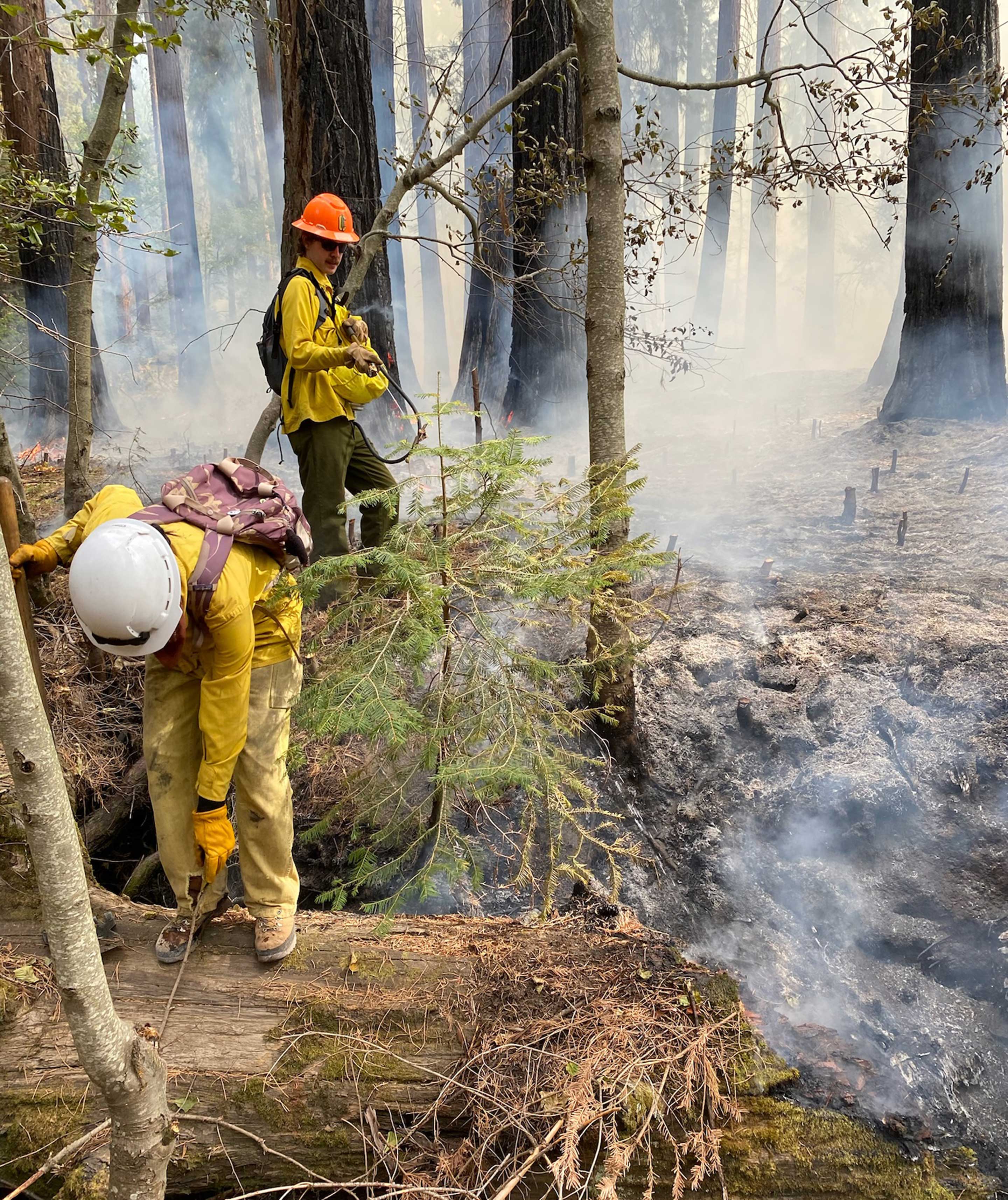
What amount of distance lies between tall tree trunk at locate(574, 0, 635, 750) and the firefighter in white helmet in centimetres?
145

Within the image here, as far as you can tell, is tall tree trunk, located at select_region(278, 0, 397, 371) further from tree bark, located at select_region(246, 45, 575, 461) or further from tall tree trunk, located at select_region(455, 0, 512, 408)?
tree bark, located at select_region(246, 45, 575, 461)

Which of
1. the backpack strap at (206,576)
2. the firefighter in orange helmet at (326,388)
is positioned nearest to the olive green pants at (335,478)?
the firefighter in orange helmet at (326,388)

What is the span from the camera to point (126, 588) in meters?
2.14

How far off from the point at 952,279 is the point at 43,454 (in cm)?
966

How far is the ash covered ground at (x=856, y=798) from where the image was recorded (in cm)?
299

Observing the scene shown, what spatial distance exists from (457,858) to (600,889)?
1.14m

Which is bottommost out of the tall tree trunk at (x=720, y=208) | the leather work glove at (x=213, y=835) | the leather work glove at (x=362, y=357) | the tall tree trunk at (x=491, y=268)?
the leather work glove at (x=213, y=835)

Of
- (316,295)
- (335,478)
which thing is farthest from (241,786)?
(316,295)

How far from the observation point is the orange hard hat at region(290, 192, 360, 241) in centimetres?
380

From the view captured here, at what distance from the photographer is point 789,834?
3.90 m

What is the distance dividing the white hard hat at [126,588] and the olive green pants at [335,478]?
181 cm

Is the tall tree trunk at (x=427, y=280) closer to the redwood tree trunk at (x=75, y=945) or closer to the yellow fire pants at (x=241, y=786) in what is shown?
the yellow fire pants at (x=241, y=786)

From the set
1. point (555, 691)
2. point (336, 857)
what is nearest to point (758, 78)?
point (555, 691)

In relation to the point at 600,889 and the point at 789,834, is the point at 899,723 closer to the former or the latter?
the point at 789,834
